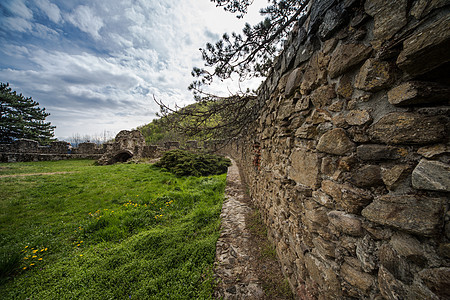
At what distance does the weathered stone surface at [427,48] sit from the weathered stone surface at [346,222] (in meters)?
0.89

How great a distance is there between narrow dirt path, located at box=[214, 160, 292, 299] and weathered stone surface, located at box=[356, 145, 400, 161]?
1.85 metres

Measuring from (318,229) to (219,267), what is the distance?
4.99 ft

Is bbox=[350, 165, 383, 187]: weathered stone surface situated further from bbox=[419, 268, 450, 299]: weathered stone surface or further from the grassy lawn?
the grassy lawn

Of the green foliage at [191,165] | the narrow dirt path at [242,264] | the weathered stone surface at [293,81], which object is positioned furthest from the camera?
the green foliage at [191,165]

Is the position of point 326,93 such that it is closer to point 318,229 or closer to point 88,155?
point 318,229

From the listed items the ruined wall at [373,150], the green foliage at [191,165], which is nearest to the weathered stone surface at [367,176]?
the ruined wall at [373,150]

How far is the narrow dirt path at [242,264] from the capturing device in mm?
1858

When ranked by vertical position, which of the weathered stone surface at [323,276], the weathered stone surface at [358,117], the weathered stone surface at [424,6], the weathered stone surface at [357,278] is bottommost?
the weathered stone surface at [323,276]

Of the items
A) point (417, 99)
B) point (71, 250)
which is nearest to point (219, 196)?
point (71, 250)

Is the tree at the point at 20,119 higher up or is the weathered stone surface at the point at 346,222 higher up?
the tree at the point at 20,119

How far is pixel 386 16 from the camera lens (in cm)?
85

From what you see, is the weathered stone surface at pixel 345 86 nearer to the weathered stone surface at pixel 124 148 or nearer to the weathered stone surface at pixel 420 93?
the weathered stone surface at pixel 420 93

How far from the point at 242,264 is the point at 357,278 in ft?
5.22

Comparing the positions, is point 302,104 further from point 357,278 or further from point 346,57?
point 357,278
